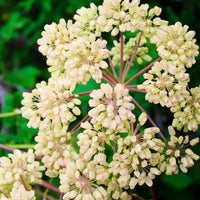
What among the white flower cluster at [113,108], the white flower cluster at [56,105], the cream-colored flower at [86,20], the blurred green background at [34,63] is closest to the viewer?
the white flower cluster at [113,108]

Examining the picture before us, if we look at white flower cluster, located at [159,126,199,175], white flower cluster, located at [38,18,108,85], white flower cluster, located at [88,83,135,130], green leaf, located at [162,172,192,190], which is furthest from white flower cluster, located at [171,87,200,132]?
green leaf, located at [162,172,192,190]

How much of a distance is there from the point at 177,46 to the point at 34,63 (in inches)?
99.4

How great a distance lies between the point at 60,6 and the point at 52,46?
1625 mm

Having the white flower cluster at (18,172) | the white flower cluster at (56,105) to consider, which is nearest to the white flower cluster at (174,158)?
the white flower cluster at (56,105)

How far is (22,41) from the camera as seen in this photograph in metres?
3.92

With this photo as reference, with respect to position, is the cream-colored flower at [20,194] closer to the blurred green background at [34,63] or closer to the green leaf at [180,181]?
the blurred green background at [34,63]

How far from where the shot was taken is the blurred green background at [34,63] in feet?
6.76

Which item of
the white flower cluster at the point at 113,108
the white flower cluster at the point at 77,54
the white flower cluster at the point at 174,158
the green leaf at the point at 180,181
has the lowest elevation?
the green leaf at the point at 180,181

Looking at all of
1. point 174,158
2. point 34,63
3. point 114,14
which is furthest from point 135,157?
point 34,63

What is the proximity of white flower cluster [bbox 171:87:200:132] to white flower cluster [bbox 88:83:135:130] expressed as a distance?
23 centimetres

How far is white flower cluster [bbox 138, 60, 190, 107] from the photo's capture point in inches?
51.9

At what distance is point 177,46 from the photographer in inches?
55.0

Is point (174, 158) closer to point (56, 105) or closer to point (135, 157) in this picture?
point (135, 157)

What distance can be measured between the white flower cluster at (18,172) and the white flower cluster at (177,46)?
2.46 ft
